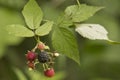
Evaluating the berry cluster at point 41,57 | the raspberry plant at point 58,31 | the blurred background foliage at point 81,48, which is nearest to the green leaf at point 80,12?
the raspberry plant at point 58,31

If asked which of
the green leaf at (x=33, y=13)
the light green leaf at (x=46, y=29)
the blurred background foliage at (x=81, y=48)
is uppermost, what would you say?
the green leaf at (x=33, y=13)

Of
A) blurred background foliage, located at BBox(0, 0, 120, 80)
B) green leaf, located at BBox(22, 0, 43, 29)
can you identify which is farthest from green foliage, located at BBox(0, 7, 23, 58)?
green leaf, located at BBox(22, 0, 43, 29)

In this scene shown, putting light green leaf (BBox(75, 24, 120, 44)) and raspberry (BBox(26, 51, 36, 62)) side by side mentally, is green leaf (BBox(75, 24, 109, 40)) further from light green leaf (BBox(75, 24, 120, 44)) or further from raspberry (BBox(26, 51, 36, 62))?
raspberry (BBox(26, 51, 36, 62))

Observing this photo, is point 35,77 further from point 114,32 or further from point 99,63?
point 99,63

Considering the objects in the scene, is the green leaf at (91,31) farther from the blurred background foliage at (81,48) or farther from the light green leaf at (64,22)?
the blurred background foliage at (81,48)

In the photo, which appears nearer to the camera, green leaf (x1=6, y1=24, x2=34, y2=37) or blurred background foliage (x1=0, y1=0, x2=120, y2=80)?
green leaf (x1=6, y1=24, x2=34, y2=37)

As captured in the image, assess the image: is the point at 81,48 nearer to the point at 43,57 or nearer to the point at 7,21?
the point at 7,21
